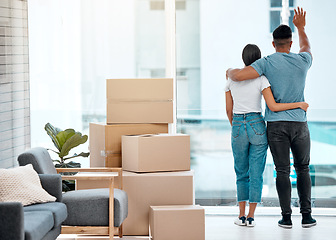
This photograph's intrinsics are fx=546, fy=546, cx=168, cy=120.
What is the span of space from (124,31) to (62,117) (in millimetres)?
1052

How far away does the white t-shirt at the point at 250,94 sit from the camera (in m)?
4.54

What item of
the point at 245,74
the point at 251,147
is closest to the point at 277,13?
the point at 245,74

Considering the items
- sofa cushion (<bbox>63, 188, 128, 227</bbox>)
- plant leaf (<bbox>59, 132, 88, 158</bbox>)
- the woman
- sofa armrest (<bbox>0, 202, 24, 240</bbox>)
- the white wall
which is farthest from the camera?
the white wall

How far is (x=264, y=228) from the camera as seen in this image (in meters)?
4.73

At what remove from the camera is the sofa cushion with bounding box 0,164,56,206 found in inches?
141

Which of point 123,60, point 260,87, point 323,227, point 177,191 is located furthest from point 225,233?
point 123,60

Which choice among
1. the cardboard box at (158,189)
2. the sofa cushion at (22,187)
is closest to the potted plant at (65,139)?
the cardboard box at (158,189)

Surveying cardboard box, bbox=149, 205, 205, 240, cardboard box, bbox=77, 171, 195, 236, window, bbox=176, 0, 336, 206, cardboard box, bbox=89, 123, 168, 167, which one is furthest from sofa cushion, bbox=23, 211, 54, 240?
window, bbox=176, 0, 336, 206

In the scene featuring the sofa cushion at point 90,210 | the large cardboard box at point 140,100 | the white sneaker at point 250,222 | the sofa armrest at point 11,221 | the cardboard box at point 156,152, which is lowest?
the white sneaker at point 250,222

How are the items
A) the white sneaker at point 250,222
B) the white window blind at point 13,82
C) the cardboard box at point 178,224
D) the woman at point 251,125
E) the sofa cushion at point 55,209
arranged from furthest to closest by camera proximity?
1. the white window blind at point 13,82
2. the white sneaker at point 250,222
3. the woman at point 251,125
4. the cardboard box at point 178,224
5. the sofa cushion at point 55,209

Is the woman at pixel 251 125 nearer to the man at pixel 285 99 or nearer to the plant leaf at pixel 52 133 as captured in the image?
the man at pixel 285 99

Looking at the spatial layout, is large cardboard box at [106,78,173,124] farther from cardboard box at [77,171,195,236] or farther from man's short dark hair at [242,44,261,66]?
man's short dark hair at [242,44,261,66]

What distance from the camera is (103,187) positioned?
460 cm

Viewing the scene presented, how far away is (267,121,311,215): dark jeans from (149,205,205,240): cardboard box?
806mm
